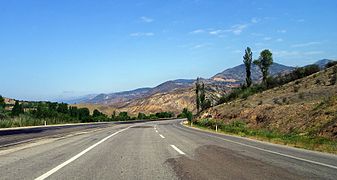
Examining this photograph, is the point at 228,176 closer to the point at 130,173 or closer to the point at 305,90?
the point at 130,173

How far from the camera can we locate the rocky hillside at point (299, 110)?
26.9 m

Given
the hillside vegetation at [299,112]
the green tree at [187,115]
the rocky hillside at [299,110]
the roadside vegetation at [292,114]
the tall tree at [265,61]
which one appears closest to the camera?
the roadside vegetation at [292,114]

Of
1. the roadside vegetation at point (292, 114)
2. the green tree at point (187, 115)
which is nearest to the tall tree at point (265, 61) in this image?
the roadside vegetation at point (292, 114)

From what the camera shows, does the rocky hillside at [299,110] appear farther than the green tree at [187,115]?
No

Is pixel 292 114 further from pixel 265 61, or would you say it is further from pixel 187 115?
pixel 187 115

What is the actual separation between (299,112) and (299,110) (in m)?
0.55

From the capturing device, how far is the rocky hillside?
2689 cm

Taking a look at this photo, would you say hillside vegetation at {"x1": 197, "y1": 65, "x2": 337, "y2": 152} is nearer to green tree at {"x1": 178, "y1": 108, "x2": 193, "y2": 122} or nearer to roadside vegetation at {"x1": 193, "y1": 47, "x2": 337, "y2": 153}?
roadside vegetation at {"x1": 193, "y1": 47, "x2": 337, "y2": 153}

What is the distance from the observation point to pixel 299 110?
3294 centimetres

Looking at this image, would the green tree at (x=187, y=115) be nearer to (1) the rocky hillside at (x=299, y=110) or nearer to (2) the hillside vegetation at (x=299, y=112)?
(1) the rocky hillside at (x=299, y=110)

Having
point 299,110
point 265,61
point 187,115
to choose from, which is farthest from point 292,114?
point 187,115

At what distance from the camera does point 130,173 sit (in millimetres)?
9000

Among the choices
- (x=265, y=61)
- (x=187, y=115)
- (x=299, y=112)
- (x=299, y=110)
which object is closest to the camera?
(x=299, y=112)

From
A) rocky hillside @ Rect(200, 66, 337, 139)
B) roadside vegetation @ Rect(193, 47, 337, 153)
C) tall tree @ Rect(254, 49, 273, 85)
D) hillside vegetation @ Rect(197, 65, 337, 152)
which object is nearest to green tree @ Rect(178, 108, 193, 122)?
roadside vegetation @ Rect(193, 47, 337, 153)
